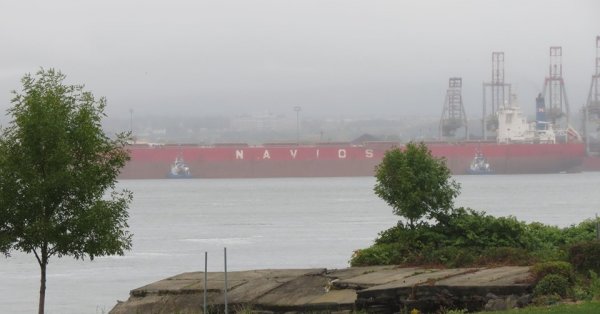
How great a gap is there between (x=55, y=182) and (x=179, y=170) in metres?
121

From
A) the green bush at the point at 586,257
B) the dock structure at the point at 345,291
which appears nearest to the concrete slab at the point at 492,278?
the dock structure at the point at 345,291

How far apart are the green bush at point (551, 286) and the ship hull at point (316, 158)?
4161 inches

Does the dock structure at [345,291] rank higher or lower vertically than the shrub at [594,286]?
lower

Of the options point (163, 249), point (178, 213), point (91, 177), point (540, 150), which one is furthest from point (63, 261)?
point (540, 150)

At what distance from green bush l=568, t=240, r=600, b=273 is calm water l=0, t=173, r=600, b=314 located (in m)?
7.43

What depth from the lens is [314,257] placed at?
40.5 meters

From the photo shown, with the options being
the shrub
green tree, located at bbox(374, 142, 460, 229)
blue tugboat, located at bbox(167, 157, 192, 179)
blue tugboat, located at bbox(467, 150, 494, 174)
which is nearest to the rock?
the shrub

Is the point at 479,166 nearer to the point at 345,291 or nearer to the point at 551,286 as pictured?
the point at 345,291

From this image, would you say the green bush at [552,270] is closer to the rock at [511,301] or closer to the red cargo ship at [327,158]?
the rock at [511,301]

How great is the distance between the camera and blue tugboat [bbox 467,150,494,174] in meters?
133

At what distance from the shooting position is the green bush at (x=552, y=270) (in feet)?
48.8

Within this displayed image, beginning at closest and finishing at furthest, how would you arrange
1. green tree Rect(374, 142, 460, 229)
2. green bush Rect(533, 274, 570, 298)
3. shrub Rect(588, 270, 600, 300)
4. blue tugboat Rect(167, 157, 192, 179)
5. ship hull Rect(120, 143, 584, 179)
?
shrub Rect(588, 270, 600, 300) → green bush Rect(533, 274, 570, 298) → green tree Rect(374, 142, 460, 229) → ship hull Rect(120, 143, 584, 179) → blue tugboat Rect(167, 157, 192, 179)

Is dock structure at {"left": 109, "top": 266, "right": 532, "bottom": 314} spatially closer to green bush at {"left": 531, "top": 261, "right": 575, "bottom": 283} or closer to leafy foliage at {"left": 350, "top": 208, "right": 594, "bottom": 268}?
green bush at {"left": 531, "top": 261, "right": 575, "bottom": 283}

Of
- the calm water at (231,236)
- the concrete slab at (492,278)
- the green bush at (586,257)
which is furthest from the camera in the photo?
the calm water at (231,236)
